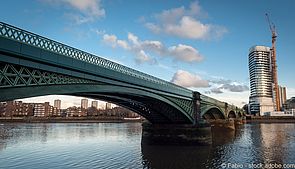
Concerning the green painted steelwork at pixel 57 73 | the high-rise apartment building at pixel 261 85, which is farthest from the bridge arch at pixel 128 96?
the high-rise apartment building at pixel 261 85

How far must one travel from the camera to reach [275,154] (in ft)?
96.2

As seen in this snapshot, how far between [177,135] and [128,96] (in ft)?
40.6

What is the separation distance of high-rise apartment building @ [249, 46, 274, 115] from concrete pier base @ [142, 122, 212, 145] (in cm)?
15807

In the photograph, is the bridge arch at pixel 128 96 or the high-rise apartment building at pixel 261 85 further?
the high-rise apartment building at pixel 261 85

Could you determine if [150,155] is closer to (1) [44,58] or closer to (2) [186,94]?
(2) [186,94]

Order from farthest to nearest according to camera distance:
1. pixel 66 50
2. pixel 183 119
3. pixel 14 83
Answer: pixel 183 119 < pixel 66 50 < pixel 14 83

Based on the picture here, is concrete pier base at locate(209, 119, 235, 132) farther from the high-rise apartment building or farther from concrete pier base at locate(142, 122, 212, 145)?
the high-rise apartment building

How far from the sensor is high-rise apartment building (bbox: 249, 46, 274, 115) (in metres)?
183

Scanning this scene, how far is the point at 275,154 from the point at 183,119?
13.3 meters

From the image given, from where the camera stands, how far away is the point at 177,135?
3788cm

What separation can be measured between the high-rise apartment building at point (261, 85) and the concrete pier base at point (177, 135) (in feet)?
519

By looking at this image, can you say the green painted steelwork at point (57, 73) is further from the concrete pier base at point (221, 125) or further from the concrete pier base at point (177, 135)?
the concrete pier base at point (221, 125)

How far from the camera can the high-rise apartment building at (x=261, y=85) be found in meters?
183

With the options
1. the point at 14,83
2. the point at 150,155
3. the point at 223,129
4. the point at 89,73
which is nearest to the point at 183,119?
the point at 150,155
